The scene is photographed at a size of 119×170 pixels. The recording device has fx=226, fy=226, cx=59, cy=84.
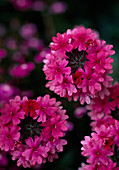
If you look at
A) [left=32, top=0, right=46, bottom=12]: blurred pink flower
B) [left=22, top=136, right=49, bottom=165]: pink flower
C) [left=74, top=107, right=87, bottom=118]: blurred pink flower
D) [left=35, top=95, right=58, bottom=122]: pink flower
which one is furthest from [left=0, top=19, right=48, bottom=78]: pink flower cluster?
[left=22, top=136, right=49, bottom=165]: pink flower

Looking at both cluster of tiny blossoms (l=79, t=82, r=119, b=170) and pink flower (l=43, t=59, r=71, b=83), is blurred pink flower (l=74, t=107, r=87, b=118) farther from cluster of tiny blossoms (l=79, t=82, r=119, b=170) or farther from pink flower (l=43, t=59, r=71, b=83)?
pink flower (l=43, t=59, r=71, b=83)

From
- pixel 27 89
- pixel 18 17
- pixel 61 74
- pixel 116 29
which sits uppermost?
pixel 18 17

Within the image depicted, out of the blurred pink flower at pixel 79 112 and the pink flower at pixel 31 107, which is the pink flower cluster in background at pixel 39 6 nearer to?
the blurred pink flower at pixel 79 112

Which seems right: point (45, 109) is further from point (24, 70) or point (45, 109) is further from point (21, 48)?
point (21, 48)

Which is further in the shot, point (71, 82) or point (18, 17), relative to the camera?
point (18, 17)

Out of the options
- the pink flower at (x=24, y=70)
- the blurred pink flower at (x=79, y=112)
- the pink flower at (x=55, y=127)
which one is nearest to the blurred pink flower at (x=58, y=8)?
the pink flower at (x=24, y=70)

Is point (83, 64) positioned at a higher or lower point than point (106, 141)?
higher

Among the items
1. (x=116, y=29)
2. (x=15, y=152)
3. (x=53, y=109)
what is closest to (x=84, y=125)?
(x=53, y=109)

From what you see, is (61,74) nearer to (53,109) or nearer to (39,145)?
(53,109)
